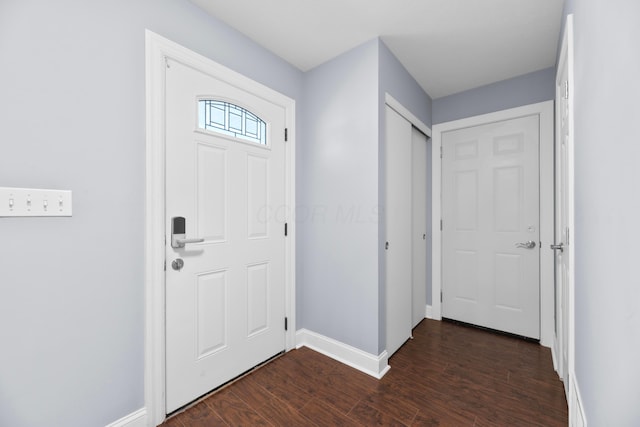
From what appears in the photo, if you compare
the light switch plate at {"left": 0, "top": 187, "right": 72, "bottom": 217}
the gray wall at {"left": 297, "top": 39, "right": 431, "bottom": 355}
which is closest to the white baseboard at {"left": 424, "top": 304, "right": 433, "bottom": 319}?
the gray wall at {"left": 297, "top": 39, "right": 431, "bottom": 355}

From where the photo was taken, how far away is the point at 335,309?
7.55ft

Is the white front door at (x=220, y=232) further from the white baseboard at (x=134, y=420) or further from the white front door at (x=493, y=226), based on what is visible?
the white front door at (x=493, y=226)

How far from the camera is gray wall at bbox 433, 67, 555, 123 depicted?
2504 mm

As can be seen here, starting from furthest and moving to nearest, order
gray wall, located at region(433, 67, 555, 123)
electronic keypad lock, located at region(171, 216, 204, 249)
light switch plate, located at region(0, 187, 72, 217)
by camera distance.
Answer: gray wall, located at region(433, 67, 555, 123)
electronic keypad lock, located at region(171, 216, 204, 249)
light switch plate, located at region(0, 187, 72, 217)

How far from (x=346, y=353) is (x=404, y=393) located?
1.73 ft

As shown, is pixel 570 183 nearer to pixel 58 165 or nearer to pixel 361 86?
pixel 361 86

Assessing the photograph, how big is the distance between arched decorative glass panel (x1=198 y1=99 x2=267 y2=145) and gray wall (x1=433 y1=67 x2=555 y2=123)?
2193 millimetres

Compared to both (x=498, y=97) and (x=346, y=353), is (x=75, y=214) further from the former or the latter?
(x=498, y=97)

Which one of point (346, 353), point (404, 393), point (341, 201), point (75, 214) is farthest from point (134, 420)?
point (341, 201)

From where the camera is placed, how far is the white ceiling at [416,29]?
1.76 metres

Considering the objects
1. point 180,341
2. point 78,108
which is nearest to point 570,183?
point 180,341

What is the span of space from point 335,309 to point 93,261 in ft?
5.62

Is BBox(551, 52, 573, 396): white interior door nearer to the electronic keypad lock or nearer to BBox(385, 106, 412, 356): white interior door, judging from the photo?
BBox(385, 106, 412, 356): white interior door

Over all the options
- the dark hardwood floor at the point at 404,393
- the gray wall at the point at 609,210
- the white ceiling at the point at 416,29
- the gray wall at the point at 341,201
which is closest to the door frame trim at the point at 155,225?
the dark hardwood floor at the point at 404,393
